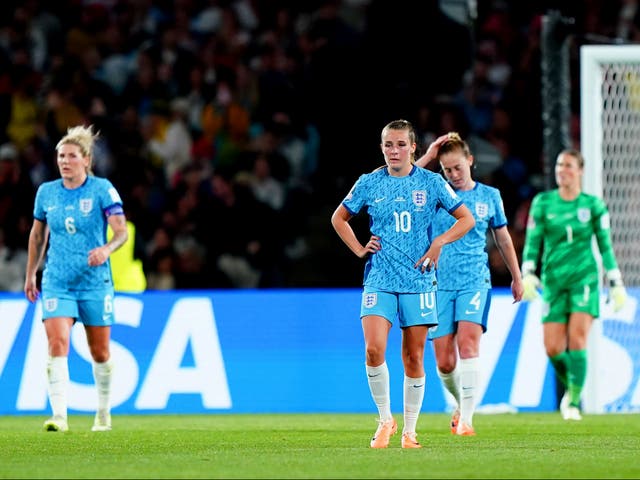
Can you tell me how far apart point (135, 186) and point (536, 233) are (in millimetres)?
6294

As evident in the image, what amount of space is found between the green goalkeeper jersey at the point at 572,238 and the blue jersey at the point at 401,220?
13.1 feet

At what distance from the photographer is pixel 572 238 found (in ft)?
43.0

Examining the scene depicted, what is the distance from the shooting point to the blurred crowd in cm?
1712

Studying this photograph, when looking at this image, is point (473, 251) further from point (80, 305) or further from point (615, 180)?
point (615, 180)

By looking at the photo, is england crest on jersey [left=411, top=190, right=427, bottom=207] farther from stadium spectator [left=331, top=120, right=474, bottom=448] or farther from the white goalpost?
the white goalpost

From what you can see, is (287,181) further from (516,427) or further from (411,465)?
(411,465)

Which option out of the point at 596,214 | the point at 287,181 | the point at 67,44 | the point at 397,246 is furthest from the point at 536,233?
the point at 67,44

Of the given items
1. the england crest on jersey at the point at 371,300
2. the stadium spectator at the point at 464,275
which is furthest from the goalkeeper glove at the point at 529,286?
the england crest on jersey at the point at 371,300

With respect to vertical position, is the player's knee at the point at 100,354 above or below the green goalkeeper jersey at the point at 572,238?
below

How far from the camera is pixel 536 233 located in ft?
43.4

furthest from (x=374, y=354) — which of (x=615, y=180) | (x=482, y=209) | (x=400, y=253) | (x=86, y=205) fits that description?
(x=615, y=180)

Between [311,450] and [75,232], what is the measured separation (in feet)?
10.6

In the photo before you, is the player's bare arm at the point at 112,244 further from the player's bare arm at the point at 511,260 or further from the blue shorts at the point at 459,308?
the player's bare arm at the point at 511,260

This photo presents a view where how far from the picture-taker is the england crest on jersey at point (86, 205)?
443 inches
